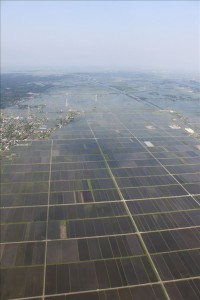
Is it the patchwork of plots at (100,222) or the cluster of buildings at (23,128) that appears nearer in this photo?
the patchwork of plots at (100,222)

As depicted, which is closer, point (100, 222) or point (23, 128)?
point (100, 222)

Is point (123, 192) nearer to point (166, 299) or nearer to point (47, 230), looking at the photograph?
point (47, 230)

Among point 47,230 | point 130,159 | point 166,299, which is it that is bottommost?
point 166,299

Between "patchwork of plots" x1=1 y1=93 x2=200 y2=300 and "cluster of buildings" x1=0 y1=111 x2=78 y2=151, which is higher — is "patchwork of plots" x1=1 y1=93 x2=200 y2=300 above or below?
below

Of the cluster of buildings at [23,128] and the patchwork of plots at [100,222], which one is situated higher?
the cluster of buildings at [23,128]

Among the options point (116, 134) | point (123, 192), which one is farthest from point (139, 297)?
point (116, 134)

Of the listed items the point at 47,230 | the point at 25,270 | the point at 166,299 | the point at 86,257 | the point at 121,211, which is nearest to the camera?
the point at 166,299

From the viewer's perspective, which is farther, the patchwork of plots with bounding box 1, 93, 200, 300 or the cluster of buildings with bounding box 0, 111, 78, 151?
the cluster of buildings with bounding box 0, 111, 78, 151

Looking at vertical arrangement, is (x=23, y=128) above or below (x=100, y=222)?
above
